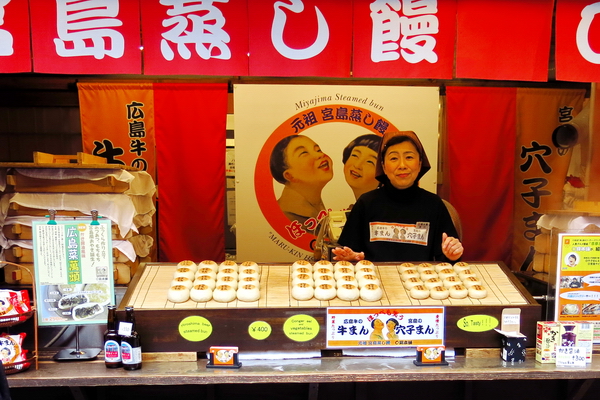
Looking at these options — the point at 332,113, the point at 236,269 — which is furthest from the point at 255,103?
the point at 236,269

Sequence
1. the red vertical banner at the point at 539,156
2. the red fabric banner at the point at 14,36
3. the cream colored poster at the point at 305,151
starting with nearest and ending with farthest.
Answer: the red fabric banner at the point at 14,36
the cream colored poster at the point at 305,151
the red vertical banner at the point at 539,156

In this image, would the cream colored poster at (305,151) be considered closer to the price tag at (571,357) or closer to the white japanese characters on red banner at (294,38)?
the white japanese characters on red banner at (294,38)

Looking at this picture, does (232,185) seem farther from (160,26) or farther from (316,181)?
(160,26)

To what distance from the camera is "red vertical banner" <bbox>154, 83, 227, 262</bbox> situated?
5.03m

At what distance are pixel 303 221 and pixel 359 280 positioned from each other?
10.3 feet

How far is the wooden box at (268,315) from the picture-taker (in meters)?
1.91

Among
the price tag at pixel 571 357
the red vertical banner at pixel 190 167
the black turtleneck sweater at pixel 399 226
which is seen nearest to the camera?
the price tag at pixel 571 357

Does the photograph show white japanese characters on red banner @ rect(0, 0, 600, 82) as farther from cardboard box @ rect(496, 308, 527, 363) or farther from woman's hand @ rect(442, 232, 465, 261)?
cardboard box @ rect(496, 308, 527, 363)

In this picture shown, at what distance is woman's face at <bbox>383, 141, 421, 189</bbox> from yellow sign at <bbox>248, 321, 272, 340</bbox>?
1.54 meters

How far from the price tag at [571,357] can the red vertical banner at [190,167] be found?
3940 millimetres

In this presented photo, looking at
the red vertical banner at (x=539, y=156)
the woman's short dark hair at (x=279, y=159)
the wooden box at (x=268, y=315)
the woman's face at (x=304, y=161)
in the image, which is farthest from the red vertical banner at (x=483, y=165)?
the wooden box at (x=268, y=315)

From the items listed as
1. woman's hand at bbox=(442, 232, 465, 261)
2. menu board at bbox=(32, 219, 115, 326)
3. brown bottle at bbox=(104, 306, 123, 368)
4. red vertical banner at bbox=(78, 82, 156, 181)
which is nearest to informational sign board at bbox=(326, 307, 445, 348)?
woman's hand at bbox=(442, 232, 465, 261)

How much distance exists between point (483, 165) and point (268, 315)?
4.24 meters

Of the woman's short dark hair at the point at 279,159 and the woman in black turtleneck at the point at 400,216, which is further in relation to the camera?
the woman's short dark hair at the point at 279,159
